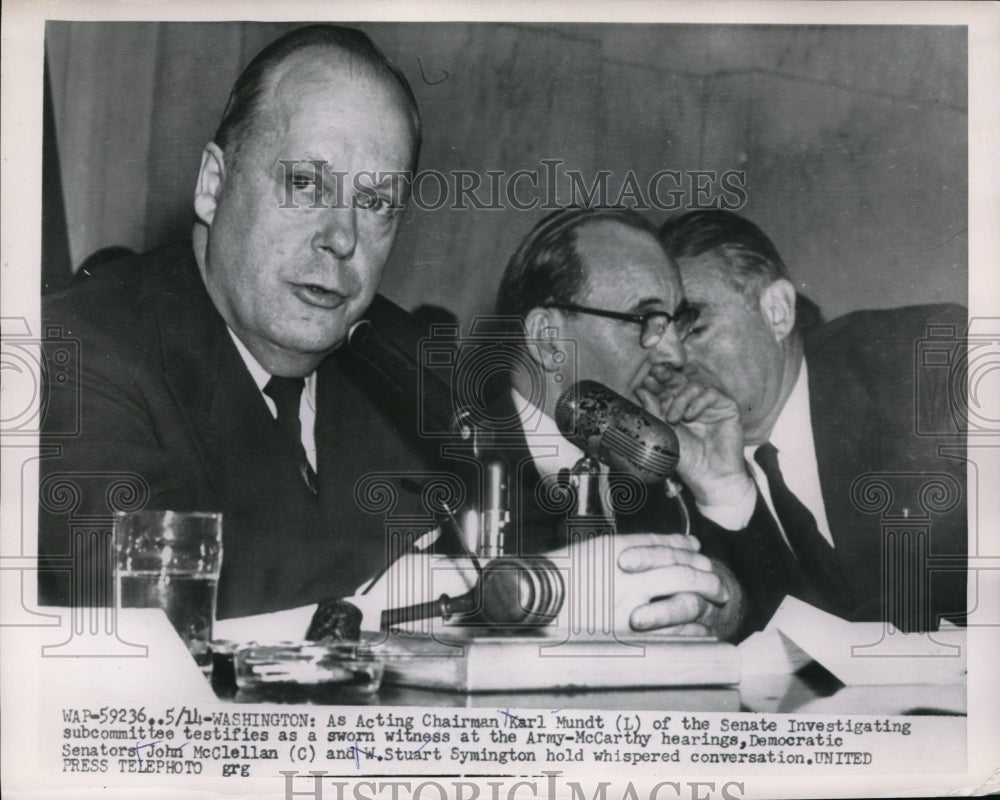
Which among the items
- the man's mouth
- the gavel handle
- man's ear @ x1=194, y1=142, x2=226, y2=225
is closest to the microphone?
the gavel handle

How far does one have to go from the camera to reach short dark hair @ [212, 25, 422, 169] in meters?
2.54

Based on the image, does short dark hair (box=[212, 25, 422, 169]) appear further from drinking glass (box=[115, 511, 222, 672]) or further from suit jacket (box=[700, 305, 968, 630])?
suit jacket (box=[700, 305, 968, 630])

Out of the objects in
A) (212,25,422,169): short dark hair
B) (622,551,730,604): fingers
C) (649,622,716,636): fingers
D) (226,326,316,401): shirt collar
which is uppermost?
(212,25,422,169): short dark hair

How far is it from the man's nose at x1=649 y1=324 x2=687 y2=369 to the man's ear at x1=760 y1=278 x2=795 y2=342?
0.81 ft

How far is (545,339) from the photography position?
256cm

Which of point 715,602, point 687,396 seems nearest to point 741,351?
point 687,396

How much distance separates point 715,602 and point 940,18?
1592 mm

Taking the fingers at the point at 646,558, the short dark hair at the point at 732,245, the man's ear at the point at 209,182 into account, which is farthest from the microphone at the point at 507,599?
the man's ear at the point at 209,182

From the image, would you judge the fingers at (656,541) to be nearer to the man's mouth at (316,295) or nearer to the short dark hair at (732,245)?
the short dark hair at (732,245)

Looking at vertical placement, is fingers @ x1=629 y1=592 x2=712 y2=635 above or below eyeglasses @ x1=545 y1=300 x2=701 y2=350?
below

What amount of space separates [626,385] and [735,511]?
0.42 m

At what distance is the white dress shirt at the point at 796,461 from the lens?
259 centimetres

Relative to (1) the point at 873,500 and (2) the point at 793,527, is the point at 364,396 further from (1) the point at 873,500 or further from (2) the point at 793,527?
(1) the point at 873,500

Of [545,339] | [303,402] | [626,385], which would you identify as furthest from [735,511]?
[303,402]
